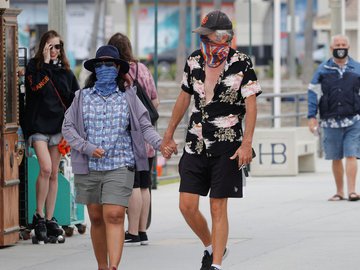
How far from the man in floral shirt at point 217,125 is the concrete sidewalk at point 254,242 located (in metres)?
0.89

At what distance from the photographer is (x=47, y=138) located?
12.3 metres

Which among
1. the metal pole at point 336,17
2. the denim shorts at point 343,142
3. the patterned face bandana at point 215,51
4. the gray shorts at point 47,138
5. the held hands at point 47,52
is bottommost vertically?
the denim shorts at point 343,142

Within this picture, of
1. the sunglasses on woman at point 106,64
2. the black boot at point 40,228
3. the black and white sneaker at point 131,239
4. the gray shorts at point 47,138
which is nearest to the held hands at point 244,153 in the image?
the sunglasses on woman at point 106,64

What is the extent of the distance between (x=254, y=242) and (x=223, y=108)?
2.78m

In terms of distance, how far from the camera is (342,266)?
10.5 metres

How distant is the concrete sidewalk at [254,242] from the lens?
10.9 m

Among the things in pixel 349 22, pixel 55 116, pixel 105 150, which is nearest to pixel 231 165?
pixel 105 150

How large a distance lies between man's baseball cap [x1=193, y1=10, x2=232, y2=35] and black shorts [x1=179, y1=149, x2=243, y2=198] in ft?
2.94

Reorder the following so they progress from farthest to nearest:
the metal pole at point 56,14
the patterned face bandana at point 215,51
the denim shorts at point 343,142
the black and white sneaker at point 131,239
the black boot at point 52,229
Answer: the denim shorts at point 343,142 → the metal pole at point 56,14 → the black boot at point 52,229 → the black and white sneaker at point 131,239 → the patterned face bandana at point 215,51

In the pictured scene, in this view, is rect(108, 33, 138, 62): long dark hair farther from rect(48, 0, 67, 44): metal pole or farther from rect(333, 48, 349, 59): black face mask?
rect(333, 48, 349, 59): black face mask

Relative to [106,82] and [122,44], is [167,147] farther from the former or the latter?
[122,44]

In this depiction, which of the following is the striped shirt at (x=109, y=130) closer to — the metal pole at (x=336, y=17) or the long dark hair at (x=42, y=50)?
the long dark hair at (x=42, y=50)

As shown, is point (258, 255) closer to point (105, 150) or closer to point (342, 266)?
point (342, 266)

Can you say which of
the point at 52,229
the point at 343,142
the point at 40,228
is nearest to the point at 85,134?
the point at 40,228
